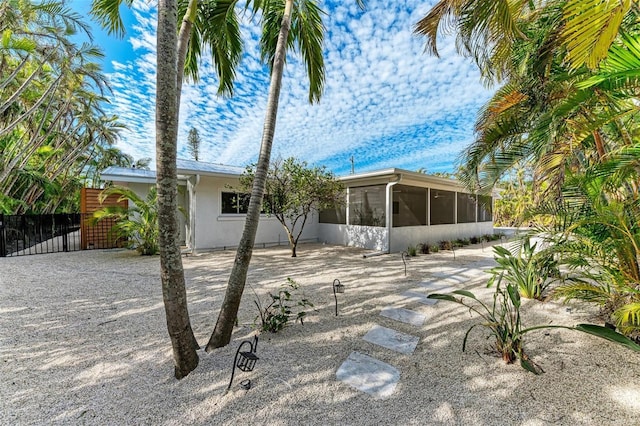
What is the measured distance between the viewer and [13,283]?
542cm

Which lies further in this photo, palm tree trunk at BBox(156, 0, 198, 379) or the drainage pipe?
the drainage pipe

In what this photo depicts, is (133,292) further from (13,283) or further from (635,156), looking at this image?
(635,156)

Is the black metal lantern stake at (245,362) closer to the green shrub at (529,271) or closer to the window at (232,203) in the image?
the green shrub at (529,271)

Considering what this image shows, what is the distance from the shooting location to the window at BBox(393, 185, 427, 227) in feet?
31.4

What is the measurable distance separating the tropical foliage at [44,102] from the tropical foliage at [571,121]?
10656 millimetres

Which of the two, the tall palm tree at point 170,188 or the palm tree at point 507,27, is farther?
the tall palm tree at point 170,188

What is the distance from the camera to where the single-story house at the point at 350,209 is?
365 inches

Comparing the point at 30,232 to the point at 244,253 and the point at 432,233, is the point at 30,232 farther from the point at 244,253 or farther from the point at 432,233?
the point at 432,233

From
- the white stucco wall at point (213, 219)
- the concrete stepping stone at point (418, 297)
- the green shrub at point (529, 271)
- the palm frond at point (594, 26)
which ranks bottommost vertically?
the concrete stepping stone at point (418, 297)

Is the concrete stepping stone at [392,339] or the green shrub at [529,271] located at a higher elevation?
the green shrub at [529,271]

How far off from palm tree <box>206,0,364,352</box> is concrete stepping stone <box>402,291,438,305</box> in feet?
10.1

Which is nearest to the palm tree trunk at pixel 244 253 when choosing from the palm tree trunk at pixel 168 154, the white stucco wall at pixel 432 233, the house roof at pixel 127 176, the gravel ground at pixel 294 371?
the gravel ground at pixel 294 371

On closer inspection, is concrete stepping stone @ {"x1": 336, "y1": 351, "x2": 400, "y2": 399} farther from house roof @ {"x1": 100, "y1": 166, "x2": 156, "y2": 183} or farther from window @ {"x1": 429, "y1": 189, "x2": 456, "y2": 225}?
house roof @ {"x1": 100, "y1": 166, "x2": 156, "y2": 183}

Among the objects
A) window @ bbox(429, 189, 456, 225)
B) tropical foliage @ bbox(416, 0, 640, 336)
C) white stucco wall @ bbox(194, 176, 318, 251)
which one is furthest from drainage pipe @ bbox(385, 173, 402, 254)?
white stucco wall @ bbox(194, 176, 318, 251)
